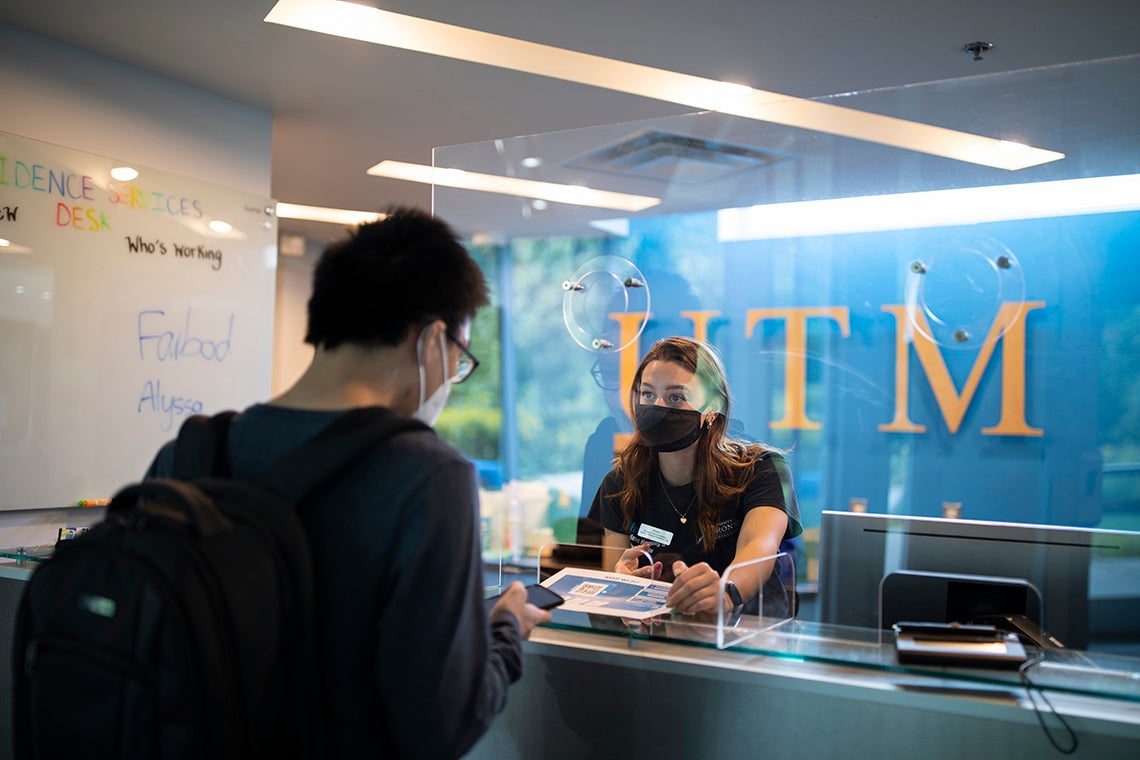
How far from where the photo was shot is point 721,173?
2.10 metres

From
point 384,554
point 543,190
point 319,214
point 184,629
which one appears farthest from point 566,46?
point 319,214

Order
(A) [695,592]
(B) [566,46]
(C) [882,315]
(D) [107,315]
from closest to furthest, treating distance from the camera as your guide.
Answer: (A) [695,592] → (C) [882,315] → (B) [566,46] → (D) [107,315]

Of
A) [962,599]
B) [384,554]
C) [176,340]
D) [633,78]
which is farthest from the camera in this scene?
[176,340]

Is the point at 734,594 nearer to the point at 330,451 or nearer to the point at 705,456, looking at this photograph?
the point at 705,456

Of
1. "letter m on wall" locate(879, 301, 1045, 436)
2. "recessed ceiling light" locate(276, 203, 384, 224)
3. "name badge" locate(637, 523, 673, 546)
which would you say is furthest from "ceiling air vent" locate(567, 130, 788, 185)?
"recessed ceiling light" locate(276, 203, 384, 224)

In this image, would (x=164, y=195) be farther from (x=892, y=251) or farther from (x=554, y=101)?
(x=892, y=251)

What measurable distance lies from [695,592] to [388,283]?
815 mm

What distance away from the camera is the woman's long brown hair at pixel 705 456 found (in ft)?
6.52

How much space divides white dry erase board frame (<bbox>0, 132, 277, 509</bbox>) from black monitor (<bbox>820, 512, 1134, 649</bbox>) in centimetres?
261

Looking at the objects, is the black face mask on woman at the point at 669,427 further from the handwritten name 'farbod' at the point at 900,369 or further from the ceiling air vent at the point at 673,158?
the ceiling air vent at the point at 673,158

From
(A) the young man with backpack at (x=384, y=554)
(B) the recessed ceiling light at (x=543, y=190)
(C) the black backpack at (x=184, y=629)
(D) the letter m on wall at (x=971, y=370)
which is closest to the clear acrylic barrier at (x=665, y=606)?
(A) the young man with backpack at (x=384, y=554)

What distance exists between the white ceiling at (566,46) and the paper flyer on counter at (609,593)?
1707 mm

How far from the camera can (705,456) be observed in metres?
2.02

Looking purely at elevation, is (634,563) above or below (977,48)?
below
